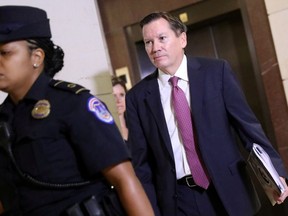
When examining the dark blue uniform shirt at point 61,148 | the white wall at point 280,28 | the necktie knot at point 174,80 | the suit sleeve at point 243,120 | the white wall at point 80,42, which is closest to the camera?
the dark blue uniform shirt at point 61,148

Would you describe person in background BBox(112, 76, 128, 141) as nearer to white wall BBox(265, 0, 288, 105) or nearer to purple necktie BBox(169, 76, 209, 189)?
purple necktie BBox(169, 76, 209, 189)

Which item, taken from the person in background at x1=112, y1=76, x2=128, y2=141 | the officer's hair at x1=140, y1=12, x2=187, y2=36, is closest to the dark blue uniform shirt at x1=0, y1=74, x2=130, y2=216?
the officer's hair at x1=140, y1=12, x2=187, y2=36

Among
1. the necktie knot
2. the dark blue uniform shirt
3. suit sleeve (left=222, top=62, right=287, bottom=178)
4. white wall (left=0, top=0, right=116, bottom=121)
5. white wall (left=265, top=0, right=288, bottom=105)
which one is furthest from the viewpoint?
white wall (left=265, top=0, right=288, bottom=105)

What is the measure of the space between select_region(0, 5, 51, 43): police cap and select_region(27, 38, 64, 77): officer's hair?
23mm

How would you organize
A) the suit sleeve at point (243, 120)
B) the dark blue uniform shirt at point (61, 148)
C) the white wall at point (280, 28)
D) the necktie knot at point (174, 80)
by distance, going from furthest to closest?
the white wall at point (280, 28)
the necktie knot at point (174, 80)
the suit sleeve at point (243, 120)
the dark blue uniform shirt at point (61, 148)

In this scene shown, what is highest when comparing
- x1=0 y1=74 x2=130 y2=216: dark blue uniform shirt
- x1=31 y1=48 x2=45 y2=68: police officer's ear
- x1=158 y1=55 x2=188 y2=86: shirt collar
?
x1=31 y1=48 x2=45 y2=68: police officer's ear

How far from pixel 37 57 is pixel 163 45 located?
849 millimetres

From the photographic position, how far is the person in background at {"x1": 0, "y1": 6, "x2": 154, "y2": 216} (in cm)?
116

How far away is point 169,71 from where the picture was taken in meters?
1.97

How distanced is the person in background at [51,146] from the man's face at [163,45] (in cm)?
80

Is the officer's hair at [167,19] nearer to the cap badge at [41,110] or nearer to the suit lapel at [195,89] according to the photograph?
the suit lapel at [195,89]

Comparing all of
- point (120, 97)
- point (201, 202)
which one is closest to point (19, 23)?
point (201, 202)

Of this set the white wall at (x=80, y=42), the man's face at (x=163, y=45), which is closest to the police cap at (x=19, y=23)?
the man's face at (x=163, y=45)

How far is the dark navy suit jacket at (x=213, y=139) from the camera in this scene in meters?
1.82
